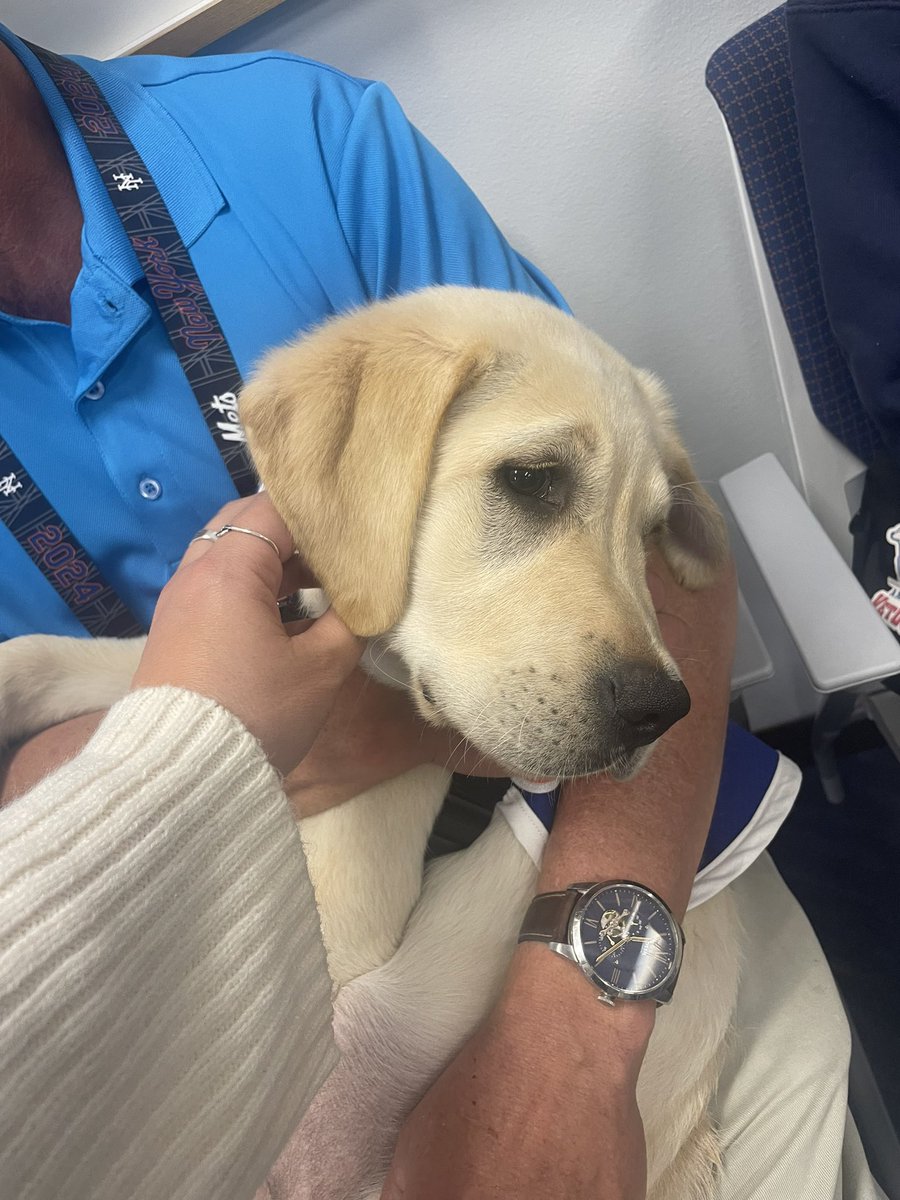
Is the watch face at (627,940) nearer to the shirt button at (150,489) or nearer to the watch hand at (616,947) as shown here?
the watch hand at (616,947)

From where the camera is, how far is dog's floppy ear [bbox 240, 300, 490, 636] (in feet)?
2.38

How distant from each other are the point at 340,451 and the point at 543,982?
0.62m

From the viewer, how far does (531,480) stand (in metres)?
0.78

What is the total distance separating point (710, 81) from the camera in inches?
47.7

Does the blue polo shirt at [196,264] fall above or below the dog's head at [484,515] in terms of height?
above

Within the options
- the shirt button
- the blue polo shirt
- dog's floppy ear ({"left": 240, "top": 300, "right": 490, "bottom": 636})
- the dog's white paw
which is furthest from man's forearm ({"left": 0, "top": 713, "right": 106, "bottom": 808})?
dog's floppy ear ({"left": 240, "top": 300, "right": 490, "bottom": 636})

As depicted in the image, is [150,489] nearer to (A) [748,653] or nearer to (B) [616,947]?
(B) [616,947]

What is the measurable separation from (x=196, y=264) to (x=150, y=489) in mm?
319

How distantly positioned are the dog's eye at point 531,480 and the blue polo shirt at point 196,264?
0.46 metres

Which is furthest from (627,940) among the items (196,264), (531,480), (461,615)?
(196,264)

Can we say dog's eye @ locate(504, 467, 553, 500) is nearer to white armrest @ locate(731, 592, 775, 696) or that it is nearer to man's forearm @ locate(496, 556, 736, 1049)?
man's forearm @ locate(496, 556, 736, 1049)

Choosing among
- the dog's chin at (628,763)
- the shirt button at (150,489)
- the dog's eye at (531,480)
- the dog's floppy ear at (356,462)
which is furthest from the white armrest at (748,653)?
the shirt button at (150,489)

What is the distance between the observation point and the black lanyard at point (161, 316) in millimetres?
936

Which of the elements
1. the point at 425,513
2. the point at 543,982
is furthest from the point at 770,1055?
the point at 425,513
